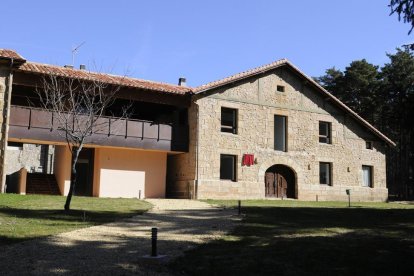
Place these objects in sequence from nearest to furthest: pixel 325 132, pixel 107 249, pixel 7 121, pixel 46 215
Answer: pixel 107 249, pixel 46 215, pixel 7 121, pixel 325 132

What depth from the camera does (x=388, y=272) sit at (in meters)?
7.46

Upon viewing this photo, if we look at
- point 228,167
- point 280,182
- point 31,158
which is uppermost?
point 31,158

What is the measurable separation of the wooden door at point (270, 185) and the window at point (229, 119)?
3379 mm

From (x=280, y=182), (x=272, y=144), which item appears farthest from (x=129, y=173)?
(x=280, y=182)

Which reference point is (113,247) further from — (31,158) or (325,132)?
(31,158)

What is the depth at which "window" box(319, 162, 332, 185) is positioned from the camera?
2722 cm

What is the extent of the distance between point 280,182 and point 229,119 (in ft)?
15.8

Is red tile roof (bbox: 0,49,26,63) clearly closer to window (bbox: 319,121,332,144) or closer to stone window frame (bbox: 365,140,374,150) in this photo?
window (bbox: 319,121,332,144)

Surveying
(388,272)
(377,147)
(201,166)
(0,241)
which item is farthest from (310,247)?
(377,147)

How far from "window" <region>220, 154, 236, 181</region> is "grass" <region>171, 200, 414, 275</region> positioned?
33.5ft

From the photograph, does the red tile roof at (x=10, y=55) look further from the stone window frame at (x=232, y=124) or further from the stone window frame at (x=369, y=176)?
A: the stone window frame at (x=369, y=176)

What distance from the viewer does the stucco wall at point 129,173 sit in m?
23.1

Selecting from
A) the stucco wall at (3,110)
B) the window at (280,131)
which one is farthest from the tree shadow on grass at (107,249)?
the window at (280,131)

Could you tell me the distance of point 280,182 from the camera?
2598cm
